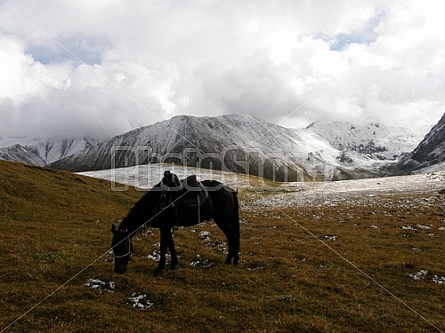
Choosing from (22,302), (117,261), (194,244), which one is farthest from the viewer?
(194,244)

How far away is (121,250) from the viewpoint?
11.1 m

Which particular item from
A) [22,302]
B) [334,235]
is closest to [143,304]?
[22,302]

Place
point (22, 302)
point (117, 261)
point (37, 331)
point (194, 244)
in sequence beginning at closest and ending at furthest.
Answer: point (37, 331) < point (22, 302) < point (117, 261) < point (194, 244)

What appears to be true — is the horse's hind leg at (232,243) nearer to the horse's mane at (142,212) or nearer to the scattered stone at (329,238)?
the horse's mane at (142,212)

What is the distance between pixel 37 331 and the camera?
7.33m

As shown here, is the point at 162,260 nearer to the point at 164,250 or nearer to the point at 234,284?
the point at 164,250

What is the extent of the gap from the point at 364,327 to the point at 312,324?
1394mm

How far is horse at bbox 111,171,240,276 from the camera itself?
37.1 ft

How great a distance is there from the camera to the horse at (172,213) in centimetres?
1130

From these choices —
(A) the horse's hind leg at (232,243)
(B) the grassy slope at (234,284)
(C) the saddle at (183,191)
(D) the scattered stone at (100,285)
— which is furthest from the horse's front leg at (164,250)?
(A) the horse's hind leg at (232,243)

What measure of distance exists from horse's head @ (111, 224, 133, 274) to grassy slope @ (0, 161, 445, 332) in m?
0.46

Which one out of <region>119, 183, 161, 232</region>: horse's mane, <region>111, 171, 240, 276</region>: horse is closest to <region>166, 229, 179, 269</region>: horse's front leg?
<region>111, 171, 240, 276</region>: horse

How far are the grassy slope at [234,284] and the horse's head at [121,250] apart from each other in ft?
1.50

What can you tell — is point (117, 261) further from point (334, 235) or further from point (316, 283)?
point (334, 235)
